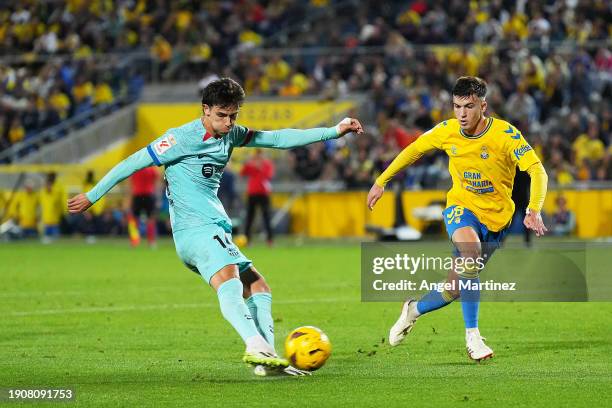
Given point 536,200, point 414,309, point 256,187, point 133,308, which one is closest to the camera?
point 536,200

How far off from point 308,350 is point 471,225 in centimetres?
193

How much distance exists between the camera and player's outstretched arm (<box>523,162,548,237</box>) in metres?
9.12

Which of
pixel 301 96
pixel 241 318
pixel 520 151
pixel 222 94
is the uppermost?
pixel 301 96

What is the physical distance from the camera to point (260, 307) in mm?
8898

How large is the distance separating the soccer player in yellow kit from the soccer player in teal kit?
1258mm

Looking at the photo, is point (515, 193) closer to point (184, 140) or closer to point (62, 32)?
point (184, 140)

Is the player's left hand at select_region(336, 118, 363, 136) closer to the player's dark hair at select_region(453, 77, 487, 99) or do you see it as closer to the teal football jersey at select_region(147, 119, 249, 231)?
the teal football jersey at select_region(147, 119, 249, 231)

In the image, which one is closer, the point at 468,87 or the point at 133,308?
the point at 468,87

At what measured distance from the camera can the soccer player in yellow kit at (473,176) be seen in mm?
9656

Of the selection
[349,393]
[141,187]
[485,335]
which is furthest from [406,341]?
[141,187]

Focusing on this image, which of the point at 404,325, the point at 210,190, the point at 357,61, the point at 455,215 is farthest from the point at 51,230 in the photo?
the point at 210,190

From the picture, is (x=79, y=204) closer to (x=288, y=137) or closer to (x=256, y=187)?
(x=288, y=137)

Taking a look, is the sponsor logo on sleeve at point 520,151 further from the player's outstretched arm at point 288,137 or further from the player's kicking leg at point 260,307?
the player's kicking leg at point 260,307

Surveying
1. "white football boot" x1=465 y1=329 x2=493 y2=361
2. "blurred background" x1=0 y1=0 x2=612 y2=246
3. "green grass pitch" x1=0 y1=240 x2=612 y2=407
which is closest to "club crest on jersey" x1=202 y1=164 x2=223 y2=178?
"green grass pitch" x1=0 y1=240 x2=612 y2=407
